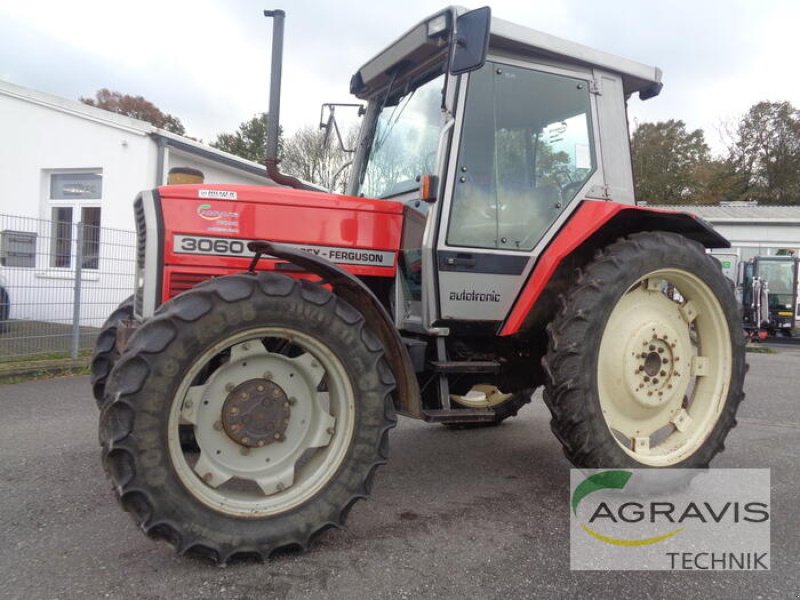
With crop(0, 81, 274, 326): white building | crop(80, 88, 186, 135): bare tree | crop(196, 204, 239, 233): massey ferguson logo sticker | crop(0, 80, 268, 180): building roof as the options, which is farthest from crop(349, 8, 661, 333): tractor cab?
crop(80, 88, 186, 135): bare tree

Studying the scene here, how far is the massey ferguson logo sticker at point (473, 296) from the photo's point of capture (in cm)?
310

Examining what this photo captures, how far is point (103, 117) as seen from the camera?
974 cm

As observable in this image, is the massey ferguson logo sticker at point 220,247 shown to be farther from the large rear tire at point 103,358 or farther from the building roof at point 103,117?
the building roof at point 103,117

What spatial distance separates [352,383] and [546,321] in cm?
140

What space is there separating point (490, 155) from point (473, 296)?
777mm

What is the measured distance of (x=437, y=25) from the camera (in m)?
2.88

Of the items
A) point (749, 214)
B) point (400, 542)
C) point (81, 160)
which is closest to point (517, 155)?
point (400, 542)

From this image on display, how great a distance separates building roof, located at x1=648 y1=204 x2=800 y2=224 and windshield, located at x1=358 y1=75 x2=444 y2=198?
2275cm

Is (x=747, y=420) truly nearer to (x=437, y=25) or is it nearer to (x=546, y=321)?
(x=546, y=321)

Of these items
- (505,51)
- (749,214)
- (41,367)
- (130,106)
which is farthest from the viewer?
(130,106)

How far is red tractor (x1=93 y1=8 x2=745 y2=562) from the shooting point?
229 cm

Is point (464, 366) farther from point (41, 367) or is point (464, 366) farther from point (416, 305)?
point (41, 367)

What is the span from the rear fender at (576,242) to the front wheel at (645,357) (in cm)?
16

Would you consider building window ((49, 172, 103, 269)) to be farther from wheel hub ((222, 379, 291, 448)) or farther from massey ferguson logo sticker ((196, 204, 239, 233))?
wheel hub ((222, 379, 291, 448))
